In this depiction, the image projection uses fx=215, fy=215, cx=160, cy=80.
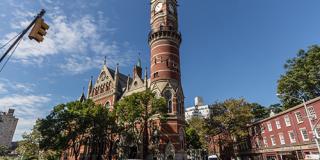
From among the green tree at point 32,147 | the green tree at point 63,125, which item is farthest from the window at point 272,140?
the green tree at point 32,147

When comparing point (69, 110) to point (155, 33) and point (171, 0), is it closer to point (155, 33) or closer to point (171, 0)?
point (155, 33)

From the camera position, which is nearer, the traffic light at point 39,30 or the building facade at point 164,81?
the traffic light at point 39,30

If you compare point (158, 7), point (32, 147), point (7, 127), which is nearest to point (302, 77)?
point (158, 7)

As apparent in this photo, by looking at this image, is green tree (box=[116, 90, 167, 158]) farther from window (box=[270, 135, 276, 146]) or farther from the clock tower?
window (box=[270, 135, 276, 146])

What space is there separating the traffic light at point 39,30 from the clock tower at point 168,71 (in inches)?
1088

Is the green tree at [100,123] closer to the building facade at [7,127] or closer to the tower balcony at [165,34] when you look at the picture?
the tower balcony at [165,34]

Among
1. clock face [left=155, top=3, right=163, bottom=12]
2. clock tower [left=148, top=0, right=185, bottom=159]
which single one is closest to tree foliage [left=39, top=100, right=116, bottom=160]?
clock tower [left=148, top=0, right=185, bottom=159]

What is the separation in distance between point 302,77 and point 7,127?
140m

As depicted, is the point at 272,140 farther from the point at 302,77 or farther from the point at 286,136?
the point at 302,77

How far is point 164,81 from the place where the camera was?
38062 millimetres

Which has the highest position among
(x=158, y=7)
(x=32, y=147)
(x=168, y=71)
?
(x=158, y=7)

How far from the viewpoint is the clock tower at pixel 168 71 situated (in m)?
34.0

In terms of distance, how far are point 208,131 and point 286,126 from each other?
14.4 m

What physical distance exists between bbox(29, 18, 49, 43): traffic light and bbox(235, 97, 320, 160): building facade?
3163 cm
